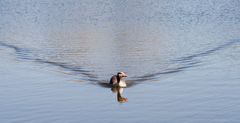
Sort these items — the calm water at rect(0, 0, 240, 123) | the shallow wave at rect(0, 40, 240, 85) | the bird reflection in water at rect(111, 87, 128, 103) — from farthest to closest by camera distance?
the shallow wave at rect(0, 40, 240, 85) → the bird reflection in water at rect(111, 87, 128, 103) → the calm water at rect(0, 0, 240, 123)

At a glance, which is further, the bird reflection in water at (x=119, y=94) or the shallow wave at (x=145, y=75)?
the shallow wave at (x=145, y=75)

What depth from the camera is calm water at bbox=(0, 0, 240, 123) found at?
24.8m

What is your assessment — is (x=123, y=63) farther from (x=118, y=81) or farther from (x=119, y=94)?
(x=119, y=94)

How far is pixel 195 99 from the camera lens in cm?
2614

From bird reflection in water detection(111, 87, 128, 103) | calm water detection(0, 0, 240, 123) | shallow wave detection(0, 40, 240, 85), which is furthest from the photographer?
shallow wave detection(0, 40, 240, 85)

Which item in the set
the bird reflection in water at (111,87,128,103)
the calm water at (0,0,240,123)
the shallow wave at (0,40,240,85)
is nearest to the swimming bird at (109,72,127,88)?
the bird reflection in water at (111,87,128,103)

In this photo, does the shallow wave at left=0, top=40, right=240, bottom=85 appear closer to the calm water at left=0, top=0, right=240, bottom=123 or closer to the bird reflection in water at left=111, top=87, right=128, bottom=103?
the calm water at left=0, top=0, right=240, bottom=123

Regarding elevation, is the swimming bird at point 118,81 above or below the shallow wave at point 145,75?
below

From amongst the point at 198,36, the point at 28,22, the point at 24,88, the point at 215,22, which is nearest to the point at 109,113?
the point at 24,88

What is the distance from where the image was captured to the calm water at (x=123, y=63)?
976 inches

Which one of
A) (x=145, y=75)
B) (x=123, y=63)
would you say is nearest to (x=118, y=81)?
(x=145, y=75)

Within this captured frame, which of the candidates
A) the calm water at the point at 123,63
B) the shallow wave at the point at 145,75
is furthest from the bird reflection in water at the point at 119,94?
the shallow wave at the point at 145,75

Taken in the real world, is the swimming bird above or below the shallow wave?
below

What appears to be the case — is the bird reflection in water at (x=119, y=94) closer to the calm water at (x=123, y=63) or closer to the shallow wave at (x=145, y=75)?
the calm water at (x=123, y=63)
